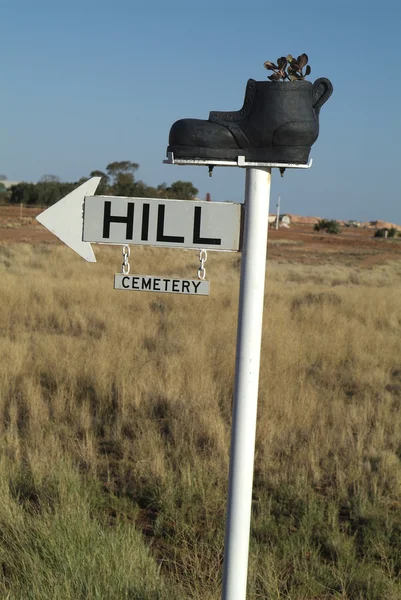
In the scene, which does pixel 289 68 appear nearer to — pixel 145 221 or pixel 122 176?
pixel 145 221

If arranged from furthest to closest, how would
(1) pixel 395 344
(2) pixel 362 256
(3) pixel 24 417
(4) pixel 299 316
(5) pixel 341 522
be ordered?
1. (2) pixel 362 256
2. (4) pixel 299 316
3. (1) pixel 395 344
4. (3) pixel 24 417
5. (5) pixel 341 522

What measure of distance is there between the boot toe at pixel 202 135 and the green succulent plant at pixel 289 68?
23cm

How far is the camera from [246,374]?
2369 mm

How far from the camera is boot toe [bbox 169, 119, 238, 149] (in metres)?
2.34

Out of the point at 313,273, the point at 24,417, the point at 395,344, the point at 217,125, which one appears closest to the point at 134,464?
the point at 24,417

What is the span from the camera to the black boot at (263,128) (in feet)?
7.54

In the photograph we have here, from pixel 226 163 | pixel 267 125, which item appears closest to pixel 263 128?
pixel 267 125

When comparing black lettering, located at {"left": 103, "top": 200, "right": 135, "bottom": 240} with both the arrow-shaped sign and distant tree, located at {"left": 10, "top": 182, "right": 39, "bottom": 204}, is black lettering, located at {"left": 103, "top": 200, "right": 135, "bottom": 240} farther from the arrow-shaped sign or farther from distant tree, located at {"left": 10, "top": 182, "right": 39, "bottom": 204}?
distant tree, located at {"left": 10, "top": 182, "right": 39, "bottom": 204}

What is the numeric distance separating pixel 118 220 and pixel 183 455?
292 cm

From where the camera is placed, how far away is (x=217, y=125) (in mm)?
2344

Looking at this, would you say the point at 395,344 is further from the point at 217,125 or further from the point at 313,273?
the point at 313,273

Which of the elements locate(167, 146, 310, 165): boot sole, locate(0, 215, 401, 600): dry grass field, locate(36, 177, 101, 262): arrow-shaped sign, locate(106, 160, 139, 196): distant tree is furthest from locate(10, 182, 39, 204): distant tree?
locate(167, 146, 310, 165): boot sole

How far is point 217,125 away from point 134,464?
10.3 ft

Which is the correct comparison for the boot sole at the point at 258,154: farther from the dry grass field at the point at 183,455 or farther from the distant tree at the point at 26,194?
the distant tree at the point at 26,194
